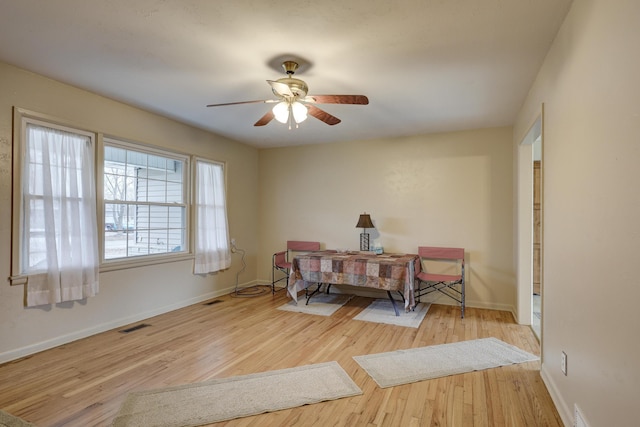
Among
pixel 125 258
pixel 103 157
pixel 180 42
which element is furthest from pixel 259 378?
pixel 103 157

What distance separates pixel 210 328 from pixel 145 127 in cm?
251

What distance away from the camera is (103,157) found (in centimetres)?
366

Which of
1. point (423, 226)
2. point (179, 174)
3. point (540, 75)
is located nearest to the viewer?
point (540, 75)

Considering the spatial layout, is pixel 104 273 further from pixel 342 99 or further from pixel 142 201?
pixel 342 99

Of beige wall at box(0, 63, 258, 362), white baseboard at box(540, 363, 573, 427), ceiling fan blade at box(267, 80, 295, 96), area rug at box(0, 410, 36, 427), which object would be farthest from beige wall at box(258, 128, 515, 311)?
area rug at box(0, 410, 36, 427)

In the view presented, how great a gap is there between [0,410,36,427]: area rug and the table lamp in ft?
12.9

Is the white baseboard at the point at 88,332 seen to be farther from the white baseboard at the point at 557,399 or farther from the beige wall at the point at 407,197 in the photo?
the white baseboard at the point at 557,399

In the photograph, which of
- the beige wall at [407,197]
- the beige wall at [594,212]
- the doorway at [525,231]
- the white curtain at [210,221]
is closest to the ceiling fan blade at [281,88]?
the beige wall at [594,212]

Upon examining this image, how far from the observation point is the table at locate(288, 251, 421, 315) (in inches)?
164

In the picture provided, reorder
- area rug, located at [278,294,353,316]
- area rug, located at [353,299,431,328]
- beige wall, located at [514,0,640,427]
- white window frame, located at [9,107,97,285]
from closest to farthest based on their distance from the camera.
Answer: beige wall, located at [514,0,640,427] < white window frame, located at [9,107,97,285] < area rug, located at [353,299,431,328] < area rug, located at [278,294,353,316]

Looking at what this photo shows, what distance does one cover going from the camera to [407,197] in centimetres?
512

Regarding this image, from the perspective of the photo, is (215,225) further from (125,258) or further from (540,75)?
(540,75)

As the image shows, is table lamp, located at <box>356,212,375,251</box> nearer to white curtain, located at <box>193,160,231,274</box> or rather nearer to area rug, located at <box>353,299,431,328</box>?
area rug, located at <box>353,299,431,328</box>

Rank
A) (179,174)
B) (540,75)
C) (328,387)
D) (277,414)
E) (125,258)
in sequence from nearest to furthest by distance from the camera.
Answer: (277,414) → (328,387) → (540,75) → (125,258) → (179,174)
